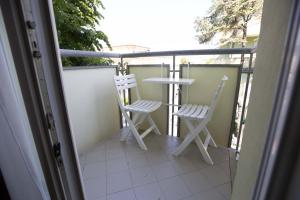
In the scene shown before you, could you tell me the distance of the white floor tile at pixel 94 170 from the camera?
5.09ft

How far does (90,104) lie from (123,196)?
1.03 metres

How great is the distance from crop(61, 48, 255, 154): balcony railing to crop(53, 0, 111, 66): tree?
1343mm

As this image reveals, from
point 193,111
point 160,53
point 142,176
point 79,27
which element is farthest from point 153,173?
point 79,27

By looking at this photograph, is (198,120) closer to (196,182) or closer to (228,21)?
(196,182)

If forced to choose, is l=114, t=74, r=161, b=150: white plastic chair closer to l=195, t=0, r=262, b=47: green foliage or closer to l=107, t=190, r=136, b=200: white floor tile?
l=107, t=190, r=136, b=200: white floor tile

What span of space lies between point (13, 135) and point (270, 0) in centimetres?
92

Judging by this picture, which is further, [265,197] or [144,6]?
[144,6]

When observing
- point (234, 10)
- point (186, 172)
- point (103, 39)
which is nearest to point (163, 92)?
point (186, 172)

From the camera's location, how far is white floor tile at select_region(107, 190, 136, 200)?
1.30 meters

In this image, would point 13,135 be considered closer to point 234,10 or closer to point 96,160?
point 96,160

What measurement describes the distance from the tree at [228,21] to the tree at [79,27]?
4910 mm

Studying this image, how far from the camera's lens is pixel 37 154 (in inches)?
23.7

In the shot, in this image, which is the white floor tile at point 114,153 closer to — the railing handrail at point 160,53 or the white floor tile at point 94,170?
the white floor tile at point 94,170

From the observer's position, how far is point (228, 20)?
→ 7285 millimetres
